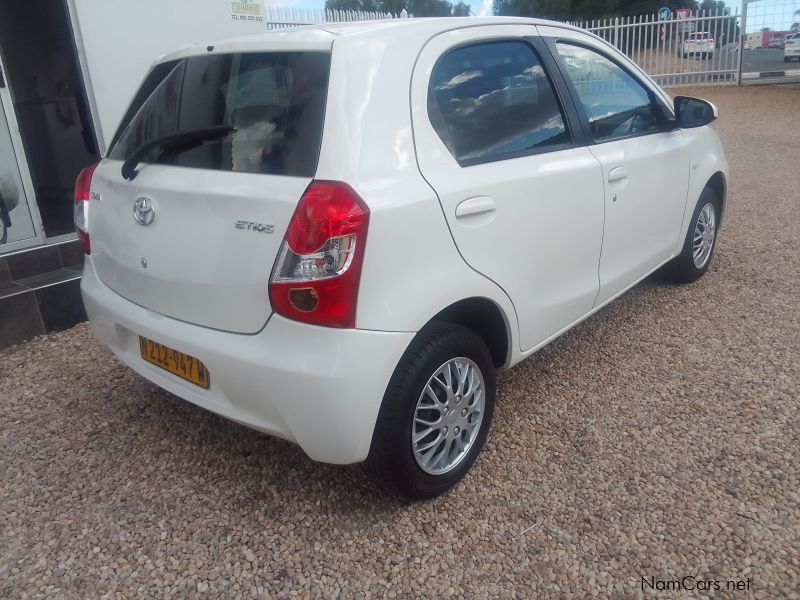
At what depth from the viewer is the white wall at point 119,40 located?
5.08 m

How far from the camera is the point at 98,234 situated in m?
2.71

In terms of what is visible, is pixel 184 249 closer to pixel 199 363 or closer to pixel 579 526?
pixel 199 363

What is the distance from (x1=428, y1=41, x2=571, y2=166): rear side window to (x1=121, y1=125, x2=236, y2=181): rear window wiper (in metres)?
0.77

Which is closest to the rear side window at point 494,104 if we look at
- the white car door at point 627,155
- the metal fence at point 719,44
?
the white car door at point 627,155

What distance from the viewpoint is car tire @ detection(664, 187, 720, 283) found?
14.3 feet

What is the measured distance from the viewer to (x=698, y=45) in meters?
17.2

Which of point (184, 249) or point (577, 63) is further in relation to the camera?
point (577, 63)

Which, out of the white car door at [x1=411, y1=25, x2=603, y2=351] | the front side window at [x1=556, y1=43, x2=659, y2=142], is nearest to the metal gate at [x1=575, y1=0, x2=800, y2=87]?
the front side window at [x1=556, y1=43, x2=659, y2=142]

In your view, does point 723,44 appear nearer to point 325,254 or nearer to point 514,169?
point 514,169

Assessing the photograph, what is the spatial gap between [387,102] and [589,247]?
1.37 metres

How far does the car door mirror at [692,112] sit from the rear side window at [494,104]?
1271 mm

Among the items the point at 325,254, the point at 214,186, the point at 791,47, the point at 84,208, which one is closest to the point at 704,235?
the point at 325,254

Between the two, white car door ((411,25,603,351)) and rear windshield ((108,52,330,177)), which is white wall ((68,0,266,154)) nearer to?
rear windshield ((108,52,330,177))

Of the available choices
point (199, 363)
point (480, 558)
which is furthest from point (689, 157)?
point (199, 363)
